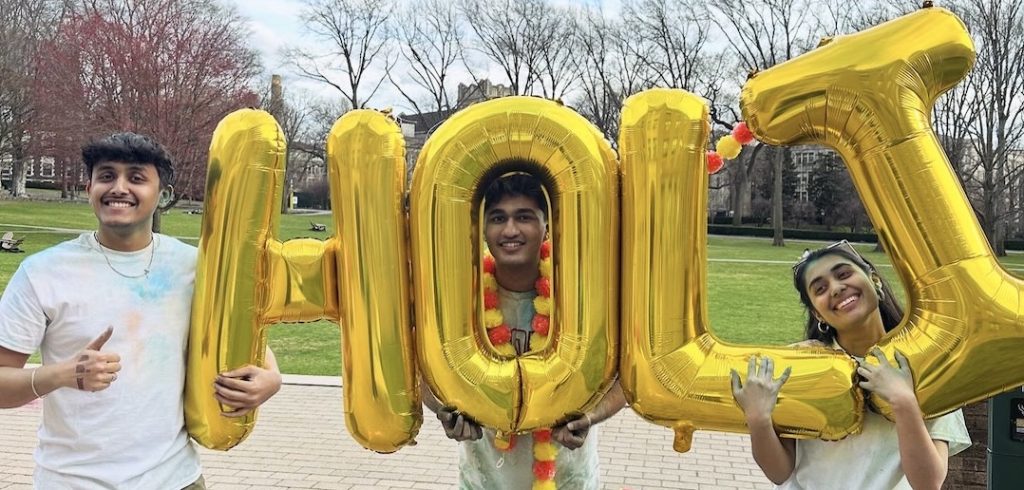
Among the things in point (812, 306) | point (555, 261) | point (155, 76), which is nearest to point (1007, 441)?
point (812, 306)

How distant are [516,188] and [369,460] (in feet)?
11.8

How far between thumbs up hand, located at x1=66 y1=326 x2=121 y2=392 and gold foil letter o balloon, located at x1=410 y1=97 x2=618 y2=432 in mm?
808

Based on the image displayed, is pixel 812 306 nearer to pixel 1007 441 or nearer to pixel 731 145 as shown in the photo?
pixel 731 145

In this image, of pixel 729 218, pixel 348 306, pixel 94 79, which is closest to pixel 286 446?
pixel 348 306

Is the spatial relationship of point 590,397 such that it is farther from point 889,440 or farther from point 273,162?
point 273,162

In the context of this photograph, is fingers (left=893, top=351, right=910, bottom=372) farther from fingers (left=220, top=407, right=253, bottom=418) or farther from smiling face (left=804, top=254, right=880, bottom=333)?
fingers (left=220, top=407, right=253, bottom=418)

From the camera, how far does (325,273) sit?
210 cm

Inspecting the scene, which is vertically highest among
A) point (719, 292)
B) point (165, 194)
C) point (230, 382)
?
point (165, 194)

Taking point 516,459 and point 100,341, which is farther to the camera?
point 516,459

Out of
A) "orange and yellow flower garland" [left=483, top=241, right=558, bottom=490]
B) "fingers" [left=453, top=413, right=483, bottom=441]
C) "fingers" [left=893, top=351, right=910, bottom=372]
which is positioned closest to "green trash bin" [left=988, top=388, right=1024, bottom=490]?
"fingers" [left=893, top=351, right=910, bottom=372]

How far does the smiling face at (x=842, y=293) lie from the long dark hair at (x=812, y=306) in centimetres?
3

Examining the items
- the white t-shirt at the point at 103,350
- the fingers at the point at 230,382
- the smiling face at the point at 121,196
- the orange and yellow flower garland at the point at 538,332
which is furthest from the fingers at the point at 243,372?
the orange and yellow flower garland at the point at 538,332

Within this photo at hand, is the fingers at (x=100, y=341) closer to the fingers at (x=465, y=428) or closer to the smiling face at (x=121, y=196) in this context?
the smiling face at (x=121, y=196)

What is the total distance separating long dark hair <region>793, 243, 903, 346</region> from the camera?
206 centimetres
